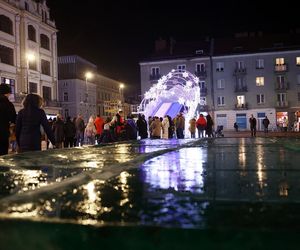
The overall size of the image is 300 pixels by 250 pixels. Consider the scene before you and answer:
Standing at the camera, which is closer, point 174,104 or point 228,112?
point 174,104

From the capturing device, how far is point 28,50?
43250mm

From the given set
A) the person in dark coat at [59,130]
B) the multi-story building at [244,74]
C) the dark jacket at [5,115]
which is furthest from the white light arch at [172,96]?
the dark jacket at [5,115]

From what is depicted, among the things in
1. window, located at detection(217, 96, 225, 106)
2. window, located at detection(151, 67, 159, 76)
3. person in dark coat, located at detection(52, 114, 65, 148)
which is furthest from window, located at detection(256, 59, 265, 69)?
person in dark coat, located at detection(52, 114, 65, 148)

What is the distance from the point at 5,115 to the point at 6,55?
35766 mm

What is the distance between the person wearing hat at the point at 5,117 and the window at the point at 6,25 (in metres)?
35.3

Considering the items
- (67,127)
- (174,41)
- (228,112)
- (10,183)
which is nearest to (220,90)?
(228,112)

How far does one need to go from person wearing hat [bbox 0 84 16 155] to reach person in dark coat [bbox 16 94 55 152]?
168 millimetres

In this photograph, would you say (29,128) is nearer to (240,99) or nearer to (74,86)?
(240,99)

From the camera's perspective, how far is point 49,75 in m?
48.1

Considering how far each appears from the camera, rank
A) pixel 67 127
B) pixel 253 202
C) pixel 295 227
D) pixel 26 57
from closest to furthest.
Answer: pixel 295 227 → pixel 253 202 → pixel 67 127 → pixel 26 57

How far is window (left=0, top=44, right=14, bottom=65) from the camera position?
38.9 m

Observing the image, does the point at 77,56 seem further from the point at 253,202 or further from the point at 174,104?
the point at 253,202

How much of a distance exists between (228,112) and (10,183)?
58595 millimetres

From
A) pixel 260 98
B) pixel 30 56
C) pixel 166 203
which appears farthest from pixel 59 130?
pixel 260 98
